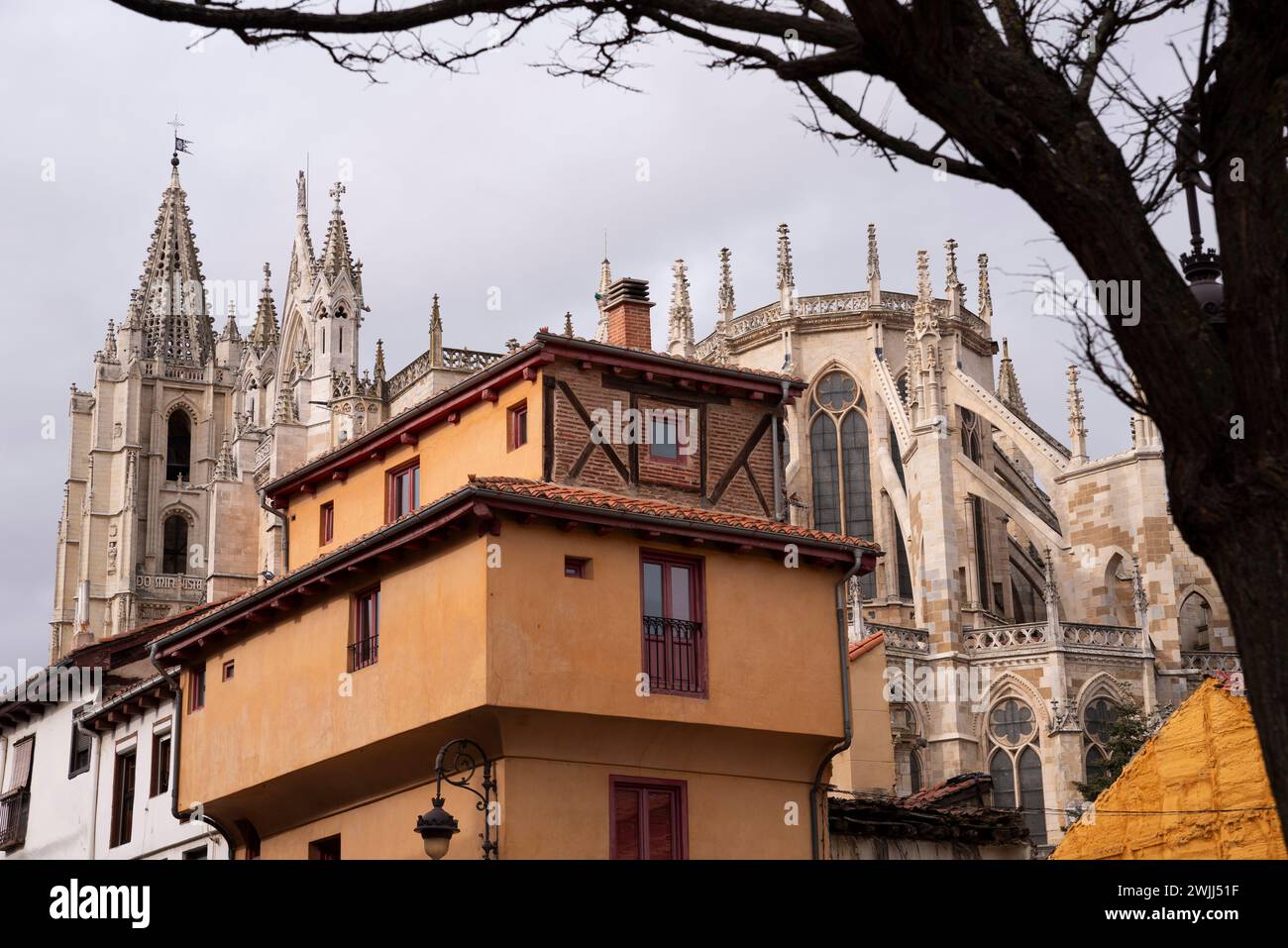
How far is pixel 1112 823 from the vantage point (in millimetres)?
25031

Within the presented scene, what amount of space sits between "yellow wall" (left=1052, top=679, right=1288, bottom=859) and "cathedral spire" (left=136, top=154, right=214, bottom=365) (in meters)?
78.2

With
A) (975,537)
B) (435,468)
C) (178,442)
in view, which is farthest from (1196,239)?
(178,442)

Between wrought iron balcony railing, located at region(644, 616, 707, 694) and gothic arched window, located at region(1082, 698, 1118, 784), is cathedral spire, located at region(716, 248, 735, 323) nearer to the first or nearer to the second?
gothic arched window, located at region(1082, 698, 1118, 784)

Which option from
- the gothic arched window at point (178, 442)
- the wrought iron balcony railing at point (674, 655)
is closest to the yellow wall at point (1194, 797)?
the wrought iron balcony railing at point (674, 655)

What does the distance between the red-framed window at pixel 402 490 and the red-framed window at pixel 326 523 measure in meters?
1.50

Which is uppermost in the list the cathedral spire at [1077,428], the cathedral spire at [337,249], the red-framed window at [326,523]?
the cathedral spire at [337,249]

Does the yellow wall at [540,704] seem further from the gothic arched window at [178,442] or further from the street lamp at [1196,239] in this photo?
the gothic arched window at [178,442]

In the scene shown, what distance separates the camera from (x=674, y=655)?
21.6 m

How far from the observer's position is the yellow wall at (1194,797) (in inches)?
920

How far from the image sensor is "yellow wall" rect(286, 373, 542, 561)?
23766mm

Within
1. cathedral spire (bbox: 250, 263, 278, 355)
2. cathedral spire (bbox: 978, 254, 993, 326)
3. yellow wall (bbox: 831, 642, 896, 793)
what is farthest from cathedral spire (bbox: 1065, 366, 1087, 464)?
cathedral spire (bbox: 250, 263, 278, 355)

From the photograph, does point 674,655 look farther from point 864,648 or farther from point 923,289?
point 923,289
